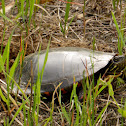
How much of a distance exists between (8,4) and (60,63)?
1794mm

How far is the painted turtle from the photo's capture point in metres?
2.10

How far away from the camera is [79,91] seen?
7.08ft

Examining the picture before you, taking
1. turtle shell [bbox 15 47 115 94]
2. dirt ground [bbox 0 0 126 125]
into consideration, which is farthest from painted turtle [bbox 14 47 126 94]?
dirt ground [bbox 0 0 126 125]

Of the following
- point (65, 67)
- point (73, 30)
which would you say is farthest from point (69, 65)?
point (73, 30)

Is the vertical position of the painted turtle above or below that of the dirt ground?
below

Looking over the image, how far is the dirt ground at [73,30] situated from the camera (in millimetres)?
2736

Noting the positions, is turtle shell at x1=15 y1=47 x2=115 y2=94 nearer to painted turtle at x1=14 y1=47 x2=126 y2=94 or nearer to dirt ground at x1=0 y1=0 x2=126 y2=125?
painted turtle at x1=14 y1=47 x2=126 y2=94

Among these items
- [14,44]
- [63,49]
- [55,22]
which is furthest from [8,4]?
[63,49]

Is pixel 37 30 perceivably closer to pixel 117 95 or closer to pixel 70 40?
pixel 70 40

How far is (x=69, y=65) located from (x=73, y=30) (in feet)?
3.72

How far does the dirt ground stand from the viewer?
2736 mm

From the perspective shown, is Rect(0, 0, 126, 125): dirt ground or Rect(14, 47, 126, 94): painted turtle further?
Rect(0, 0, 126, 125): dirt ground

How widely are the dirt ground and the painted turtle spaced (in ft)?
0.83

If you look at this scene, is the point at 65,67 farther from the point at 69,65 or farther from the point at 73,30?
the point at 73,30
